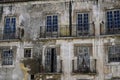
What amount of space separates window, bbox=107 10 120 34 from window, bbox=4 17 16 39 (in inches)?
413

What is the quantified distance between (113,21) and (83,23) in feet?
10.3

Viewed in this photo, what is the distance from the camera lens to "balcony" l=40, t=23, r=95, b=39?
36.8 meters

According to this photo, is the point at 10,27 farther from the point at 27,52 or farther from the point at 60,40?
the point at 60,40

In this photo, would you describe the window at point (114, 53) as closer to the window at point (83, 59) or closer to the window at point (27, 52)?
the window at point (83, 59)

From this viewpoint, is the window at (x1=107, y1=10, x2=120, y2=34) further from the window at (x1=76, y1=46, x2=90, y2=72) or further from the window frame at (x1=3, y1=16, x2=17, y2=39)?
the window frame at (x1=3, y1=16, x2=17, y2=39)

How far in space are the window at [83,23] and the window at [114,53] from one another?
3.16 meters

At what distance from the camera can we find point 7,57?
1519 inches

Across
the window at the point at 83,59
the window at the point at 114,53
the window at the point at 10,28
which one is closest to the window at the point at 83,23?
the window at the point at 83,59

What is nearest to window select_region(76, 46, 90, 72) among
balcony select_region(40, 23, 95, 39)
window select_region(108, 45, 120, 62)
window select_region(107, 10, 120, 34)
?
balcony select_region(40, 23, 95, 39)

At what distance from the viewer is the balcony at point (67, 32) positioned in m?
36.8

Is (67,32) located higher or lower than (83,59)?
higher

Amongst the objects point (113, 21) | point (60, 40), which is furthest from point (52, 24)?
point (113, 21)

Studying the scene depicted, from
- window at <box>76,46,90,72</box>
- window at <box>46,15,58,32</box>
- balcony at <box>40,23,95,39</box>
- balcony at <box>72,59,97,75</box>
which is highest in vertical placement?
window at <box>46,15,58,32</box>

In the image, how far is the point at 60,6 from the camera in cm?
3822
